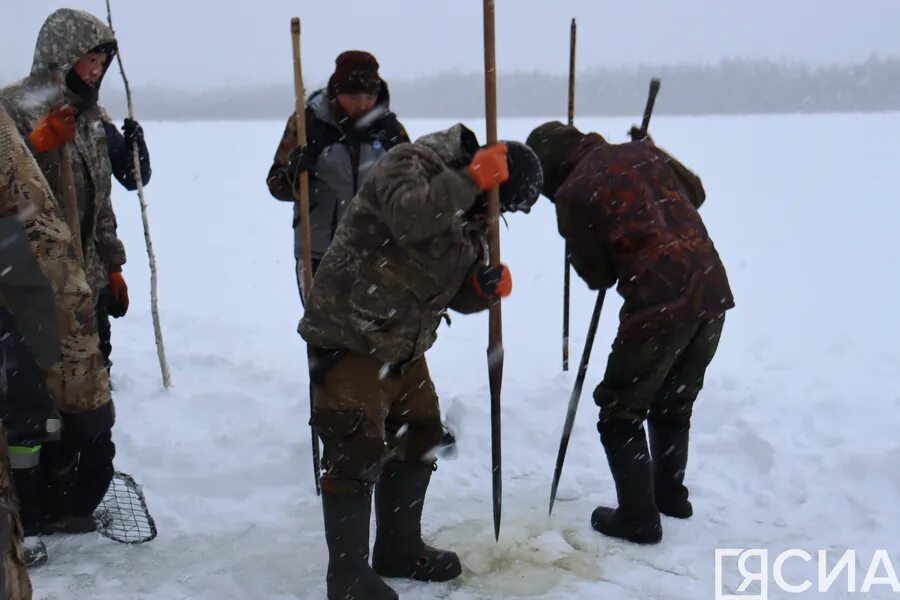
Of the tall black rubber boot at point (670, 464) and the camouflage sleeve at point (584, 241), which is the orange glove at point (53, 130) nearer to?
the camouflage sleeve at point (584, 241)

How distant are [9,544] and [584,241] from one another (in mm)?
2303

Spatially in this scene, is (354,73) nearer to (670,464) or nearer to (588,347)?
(588,347)

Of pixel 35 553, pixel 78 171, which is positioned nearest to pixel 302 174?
pixel 78 171

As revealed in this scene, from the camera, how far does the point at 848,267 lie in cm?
898

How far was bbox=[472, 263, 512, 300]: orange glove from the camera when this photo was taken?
2.86 meters

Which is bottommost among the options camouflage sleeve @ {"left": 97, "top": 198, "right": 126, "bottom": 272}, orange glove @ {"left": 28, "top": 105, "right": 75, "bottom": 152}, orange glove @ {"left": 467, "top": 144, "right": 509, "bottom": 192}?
camouflage sleeve @ {"left": 97, "top": 198, "right": 126, "bottom": 272}

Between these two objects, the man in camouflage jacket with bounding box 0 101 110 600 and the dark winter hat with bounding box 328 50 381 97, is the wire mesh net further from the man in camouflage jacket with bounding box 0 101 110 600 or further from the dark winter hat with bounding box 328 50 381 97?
the dark winter hat with bounding box 328 50 381 97

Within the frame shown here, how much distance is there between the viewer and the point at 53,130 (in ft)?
11.2

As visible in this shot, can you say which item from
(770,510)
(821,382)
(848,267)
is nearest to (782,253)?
(848,267)

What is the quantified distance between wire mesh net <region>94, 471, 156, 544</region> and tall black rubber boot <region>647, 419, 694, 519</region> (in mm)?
2199

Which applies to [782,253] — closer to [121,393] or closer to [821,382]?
[821,382]

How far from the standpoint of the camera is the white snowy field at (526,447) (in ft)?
11.2

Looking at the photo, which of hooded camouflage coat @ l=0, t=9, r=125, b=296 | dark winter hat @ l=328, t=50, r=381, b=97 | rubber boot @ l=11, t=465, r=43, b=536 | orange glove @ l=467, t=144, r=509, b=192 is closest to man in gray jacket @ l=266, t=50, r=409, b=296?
dark winter hat @ l=328, t=50, r=381, b=97

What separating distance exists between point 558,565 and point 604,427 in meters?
0.60
